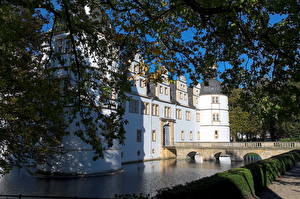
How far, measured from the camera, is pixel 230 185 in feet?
27.3

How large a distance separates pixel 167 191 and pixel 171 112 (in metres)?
30.1

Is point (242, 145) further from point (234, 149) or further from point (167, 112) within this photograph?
point (167, 112)

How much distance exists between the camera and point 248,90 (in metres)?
7.59

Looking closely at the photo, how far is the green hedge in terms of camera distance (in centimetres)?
597

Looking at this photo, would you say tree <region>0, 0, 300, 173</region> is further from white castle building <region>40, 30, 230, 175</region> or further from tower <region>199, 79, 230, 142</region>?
tower <region>199, 79, 230, 142</region>

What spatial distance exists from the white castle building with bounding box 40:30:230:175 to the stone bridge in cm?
177

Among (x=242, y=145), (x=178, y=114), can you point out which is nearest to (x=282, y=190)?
(x=242, y=145)

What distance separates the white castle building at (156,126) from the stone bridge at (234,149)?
1.77 metres

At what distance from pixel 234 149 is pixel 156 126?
31.9ft

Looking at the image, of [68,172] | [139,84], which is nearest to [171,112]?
[139,84]

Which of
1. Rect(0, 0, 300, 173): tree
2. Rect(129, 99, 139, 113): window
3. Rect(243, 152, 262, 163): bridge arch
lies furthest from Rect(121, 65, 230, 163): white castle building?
Rect(0, 0, 300, 173): tree

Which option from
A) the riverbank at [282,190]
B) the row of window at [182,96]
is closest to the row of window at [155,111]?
the row of window at [182,96]

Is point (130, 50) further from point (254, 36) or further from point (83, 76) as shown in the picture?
point (254, 36)

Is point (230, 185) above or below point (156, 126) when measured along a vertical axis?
below
